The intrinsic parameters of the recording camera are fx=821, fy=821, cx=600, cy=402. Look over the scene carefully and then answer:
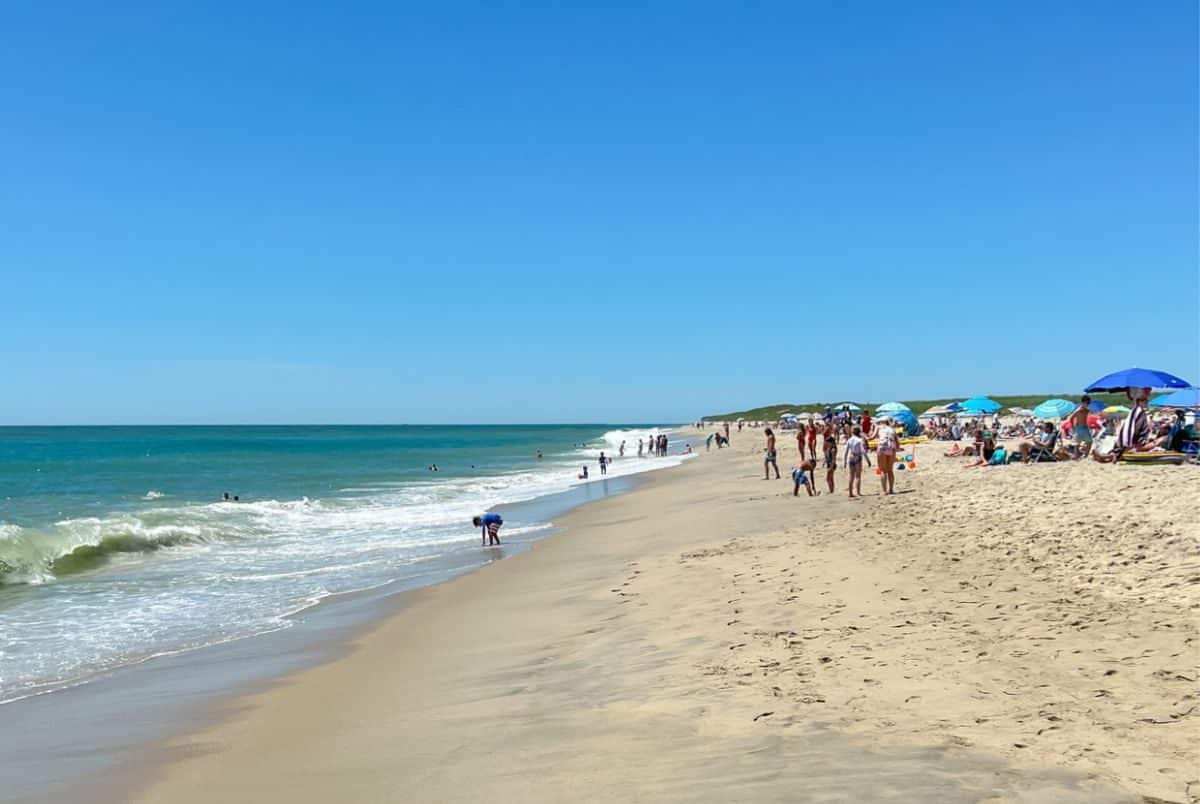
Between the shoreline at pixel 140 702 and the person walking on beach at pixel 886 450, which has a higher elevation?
the person walking on beach at pixel 886 450

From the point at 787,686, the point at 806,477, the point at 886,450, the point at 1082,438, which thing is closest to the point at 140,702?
the point at 787,686

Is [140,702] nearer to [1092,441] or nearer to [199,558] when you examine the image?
[199,558]

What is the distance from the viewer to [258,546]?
20.2 meters

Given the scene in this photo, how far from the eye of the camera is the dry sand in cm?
444

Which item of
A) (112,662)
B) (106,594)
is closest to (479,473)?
(106,594)

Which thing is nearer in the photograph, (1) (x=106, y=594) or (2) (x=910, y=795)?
(2) (x=910, y=795)

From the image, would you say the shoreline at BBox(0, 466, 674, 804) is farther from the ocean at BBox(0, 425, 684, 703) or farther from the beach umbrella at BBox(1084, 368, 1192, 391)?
the beach umbrella at BBox(1084, 368, 1192, 391)

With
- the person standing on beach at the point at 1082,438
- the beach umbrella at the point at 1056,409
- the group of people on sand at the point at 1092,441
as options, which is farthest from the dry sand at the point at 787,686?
the beach umbrella at the point at 1056,409

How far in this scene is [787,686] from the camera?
19.4 feet

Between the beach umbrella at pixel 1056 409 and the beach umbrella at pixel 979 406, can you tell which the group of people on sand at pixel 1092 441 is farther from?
the beach umbrella at pixel 1056 409

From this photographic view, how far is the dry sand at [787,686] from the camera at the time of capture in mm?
4438

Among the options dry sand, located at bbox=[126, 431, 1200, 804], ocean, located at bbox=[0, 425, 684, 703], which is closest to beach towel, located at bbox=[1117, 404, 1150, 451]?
dry sand, located at bbox=[126, 431, 1200, 804]

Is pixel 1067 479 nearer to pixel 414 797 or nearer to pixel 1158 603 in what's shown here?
pixel 1158 603

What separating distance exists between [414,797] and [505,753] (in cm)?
71
